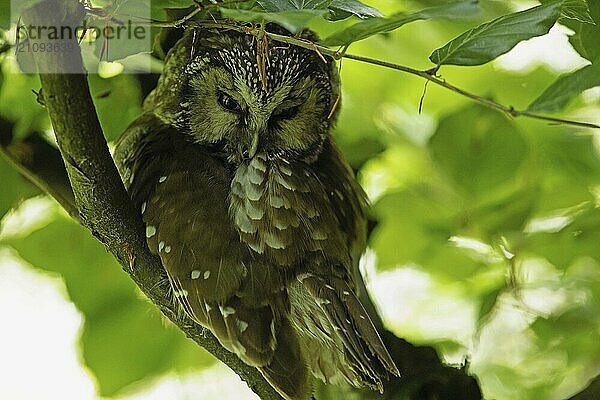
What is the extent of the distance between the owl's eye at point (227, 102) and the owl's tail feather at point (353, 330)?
0.17 meters

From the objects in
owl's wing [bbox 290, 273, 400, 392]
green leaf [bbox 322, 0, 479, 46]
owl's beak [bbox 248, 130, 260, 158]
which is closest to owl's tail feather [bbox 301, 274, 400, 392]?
owl's wing [bbox 290, 273, 400, 392]

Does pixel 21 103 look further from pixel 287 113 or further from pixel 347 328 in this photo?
pixel 347 328

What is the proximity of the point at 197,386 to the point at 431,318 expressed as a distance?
0.29 m

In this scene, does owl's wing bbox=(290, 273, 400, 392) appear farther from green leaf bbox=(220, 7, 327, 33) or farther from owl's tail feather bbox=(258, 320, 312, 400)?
green leaf bbox=(220, 7, 327, 33)

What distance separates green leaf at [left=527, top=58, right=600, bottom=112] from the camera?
0.38 metres

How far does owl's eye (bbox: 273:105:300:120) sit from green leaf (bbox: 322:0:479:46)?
0.27 meters

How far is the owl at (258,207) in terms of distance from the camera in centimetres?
53

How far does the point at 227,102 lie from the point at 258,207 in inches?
5.5

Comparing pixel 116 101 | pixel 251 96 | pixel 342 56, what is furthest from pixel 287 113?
pixel 342 56

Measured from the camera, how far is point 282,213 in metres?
0.56

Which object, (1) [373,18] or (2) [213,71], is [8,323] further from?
(1) [373,18]

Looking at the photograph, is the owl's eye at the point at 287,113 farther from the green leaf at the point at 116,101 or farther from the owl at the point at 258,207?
the green leaf at the point at 116,101

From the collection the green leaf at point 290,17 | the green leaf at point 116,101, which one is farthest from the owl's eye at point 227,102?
the green leaf at point 290,17

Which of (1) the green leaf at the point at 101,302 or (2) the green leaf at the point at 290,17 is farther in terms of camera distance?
(1) the green leaf at the point at 101,302
